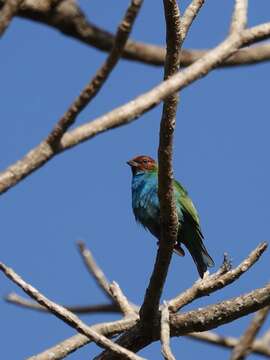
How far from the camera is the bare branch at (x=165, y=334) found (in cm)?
392

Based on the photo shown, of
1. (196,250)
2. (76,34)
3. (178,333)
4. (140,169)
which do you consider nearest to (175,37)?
(178,333)

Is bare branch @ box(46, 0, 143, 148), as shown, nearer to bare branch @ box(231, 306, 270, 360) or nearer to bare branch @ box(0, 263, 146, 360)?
bare branch @ box(0, 263, 146, 360)

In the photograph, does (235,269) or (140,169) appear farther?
(140,169)

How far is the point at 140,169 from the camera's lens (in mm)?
8352

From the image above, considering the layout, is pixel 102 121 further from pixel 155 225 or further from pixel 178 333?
pixel 155 225

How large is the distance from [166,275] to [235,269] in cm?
38

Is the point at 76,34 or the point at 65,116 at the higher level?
the point at 76,34

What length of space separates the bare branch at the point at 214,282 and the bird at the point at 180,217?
5.22 ft

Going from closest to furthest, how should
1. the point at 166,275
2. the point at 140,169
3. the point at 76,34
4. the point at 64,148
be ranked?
1. the point at 64,148
2. the point at 166,275
3. the point at 76,34
4. the point at 140,169

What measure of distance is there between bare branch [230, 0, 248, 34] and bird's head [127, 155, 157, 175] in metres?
4.48

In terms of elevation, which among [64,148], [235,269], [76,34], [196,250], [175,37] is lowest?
[64,148]

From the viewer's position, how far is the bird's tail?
7.07 m

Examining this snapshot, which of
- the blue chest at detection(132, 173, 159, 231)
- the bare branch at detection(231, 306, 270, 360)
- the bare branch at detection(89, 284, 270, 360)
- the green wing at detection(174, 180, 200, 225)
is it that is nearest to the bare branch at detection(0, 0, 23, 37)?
the bare branch at detection(231, 306, 270, 360)

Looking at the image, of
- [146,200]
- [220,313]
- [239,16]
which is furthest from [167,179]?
[146,200]
